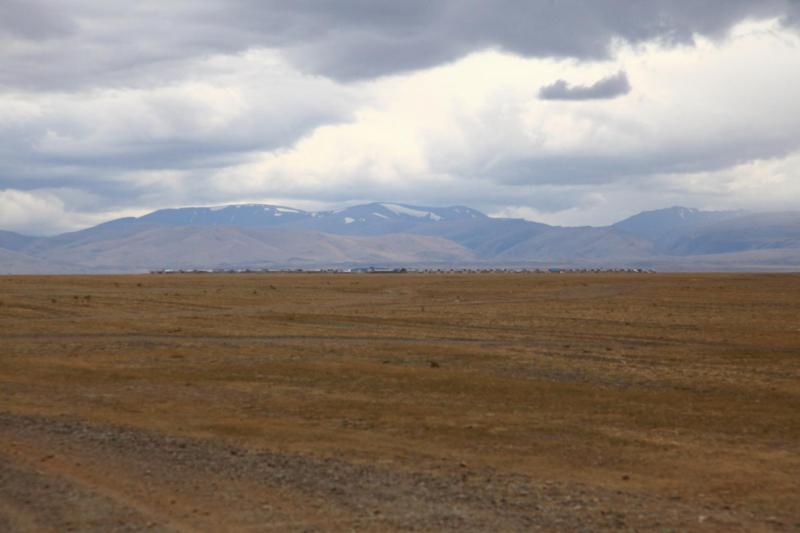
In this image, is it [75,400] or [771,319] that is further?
[771,319]

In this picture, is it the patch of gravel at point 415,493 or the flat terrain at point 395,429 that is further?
the flat terrain at point 395,429

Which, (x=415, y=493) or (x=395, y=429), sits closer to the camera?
(x=415, y=493)

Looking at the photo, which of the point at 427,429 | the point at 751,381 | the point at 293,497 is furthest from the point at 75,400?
the point at 751,381

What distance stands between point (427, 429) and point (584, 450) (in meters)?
3.29

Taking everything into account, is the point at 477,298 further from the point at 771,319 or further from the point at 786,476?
the point at 786,476

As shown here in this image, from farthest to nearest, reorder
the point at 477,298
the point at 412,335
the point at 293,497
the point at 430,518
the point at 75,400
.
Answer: the point at 477,298 < the point at 412,335 < the point at 75,400 < the point at 293,497 < the point at 430,518

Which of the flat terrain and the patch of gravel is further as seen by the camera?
the flat terrain

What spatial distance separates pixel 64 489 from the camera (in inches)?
550

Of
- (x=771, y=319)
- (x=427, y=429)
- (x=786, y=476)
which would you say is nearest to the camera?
(x=786, y=476)

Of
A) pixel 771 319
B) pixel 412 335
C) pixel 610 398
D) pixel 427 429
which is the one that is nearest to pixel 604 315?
pixel 771 319

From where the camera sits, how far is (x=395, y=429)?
63.5 ft

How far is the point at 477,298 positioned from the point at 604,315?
21301 mm

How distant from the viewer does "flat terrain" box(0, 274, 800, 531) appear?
1315 centimetres

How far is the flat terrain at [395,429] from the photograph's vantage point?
13148mm
